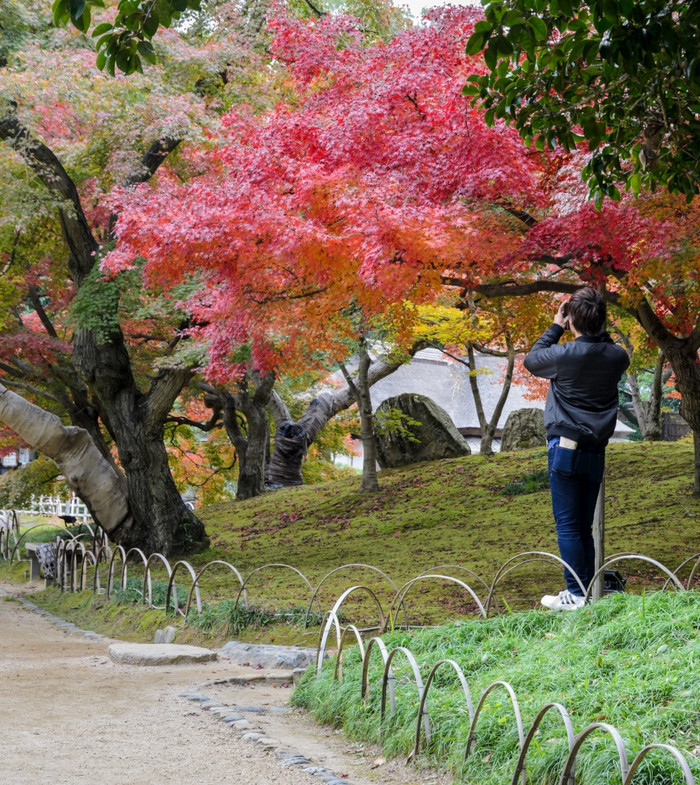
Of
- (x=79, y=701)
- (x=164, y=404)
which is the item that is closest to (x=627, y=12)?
(x=79, y=701)

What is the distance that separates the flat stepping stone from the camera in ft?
19.9

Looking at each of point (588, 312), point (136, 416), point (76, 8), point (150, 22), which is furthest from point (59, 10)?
point (136, 416)

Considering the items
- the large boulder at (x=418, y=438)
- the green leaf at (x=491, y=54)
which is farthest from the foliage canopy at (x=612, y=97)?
the large boulder at (x=418, y=438)

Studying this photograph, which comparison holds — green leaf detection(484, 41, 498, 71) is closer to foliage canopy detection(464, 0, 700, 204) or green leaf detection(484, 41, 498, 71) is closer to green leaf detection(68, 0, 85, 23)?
foliage canopy detection(464, 0, 700, 204)

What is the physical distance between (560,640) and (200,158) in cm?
908

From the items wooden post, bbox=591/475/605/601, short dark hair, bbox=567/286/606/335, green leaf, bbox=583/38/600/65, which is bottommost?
wooden post, bbox=591/475/605/601

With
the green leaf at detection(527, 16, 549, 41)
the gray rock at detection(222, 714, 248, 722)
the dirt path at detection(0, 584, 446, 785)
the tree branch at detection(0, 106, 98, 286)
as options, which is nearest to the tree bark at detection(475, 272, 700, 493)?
the dirt path at detection(0, 584, 446, 785)

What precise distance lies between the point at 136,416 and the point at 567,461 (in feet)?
27.4

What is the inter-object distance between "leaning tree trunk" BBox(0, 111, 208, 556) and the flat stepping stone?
17.6 feet

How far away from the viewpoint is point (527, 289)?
8.27 m

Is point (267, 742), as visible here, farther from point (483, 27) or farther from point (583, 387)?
point (483, 27)

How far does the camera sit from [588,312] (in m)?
4.70

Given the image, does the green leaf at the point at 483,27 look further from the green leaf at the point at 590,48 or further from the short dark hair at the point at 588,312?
the short dark hair at the point at 588,312

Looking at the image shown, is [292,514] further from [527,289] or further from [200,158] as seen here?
[527,289]
